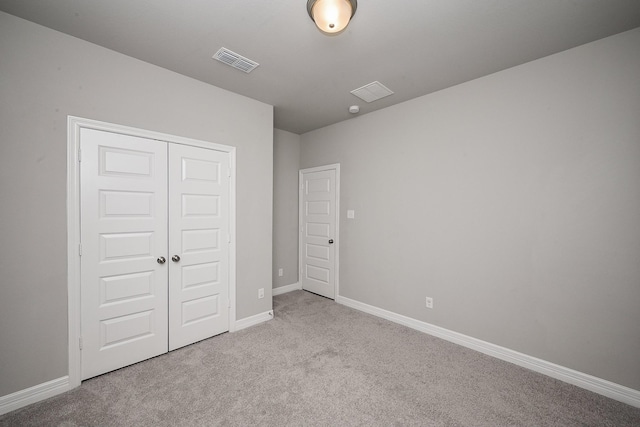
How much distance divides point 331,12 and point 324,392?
2741 millimetres

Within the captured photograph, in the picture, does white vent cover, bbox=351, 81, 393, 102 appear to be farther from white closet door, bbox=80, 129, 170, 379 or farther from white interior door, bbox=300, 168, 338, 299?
white closet door, bbox=80, 129, 170, 379

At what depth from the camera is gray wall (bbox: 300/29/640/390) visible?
6.57 feet

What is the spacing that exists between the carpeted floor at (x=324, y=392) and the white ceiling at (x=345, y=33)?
2879mm

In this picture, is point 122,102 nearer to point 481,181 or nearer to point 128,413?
point 128,413

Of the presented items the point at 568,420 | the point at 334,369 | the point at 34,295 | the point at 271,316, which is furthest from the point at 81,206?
the point at 568,420

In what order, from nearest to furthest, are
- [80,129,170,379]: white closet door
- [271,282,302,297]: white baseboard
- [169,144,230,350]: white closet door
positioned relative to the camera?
1. [80,129,170,379]: white closet door
2. [169,144,230,350]: white closet door
3. [271,282,302,297]: white baseboard

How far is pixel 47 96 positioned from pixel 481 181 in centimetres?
398

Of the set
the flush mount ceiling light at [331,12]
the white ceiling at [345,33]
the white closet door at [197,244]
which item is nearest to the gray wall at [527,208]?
the white ceiling at [345,33]

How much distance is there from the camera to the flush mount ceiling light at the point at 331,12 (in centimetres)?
158

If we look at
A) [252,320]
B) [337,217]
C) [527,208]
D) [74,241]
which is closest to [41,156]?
[74,241]

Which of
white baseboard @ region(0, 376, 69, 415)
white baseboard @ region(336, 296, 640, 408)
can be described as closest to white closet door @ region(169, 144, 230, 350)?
white baseboard @ region(0, 376, 69, 415)

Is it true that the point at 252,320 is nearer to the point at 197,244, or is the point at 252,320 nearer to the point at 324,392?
the point at 197,244

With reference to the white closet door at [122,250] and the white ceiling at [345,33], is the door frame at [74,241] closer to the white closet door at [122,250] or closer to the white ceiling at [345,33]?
the white closet door at [122,250]

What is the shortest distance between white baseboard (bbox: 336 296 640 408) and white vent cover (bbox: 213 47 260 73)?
336cm
